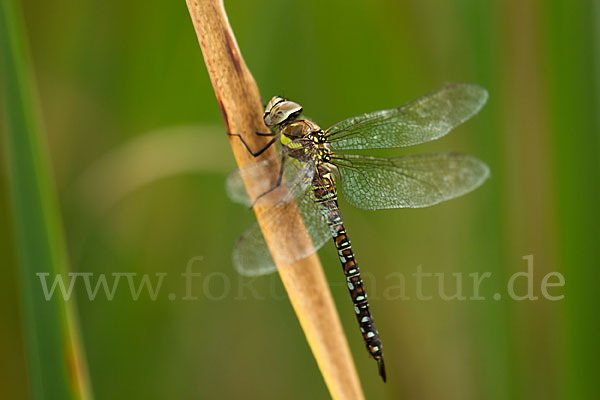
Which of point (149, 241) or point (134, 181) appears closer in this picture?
point (134, 181)

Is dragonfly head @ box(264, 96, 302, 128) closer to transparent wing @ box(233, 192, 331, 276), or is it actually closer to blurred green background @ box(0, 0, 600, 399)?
transparent wing @ box(233, 192, 331, 276)

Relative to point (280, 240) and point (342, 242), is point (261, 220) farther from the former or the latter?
point (342, 242)

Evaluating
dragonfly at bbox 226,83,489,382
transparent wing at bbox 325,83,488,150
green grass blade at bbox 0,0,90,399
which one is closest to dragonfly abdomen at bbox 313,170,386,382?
dragonfly at bbox 226,83,489,382

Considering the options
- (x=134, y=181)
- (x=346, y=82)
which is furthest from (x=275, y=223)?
(x=346, y=82)

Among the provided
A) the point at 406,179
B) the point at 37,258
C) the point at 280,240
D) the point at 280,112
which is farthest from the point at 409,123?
the point at 37,258

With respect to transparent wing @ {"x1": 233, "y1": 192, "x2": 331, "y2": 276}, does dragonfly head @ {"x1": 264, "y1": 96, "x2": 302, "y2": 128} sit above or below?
above

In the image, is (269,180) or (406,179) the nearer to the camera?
(269,180)

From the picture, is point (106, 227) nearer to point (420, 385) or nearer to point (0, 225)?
point (0, 225)
